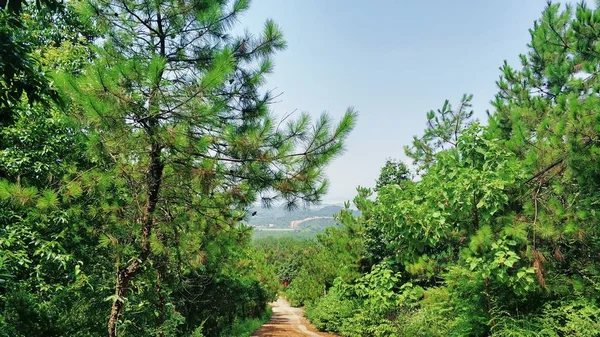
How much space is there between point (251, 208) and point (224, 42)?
2.48m

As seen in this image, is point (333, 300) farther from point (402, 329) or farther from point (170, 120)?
point (170, 120)

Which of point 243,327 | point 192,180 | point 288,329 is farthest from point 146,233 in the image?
point 243,327

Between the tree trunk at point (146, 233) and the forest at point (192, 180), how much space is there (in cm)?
3

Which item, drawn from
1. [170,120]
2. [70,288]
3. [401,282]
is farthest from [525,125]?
[70,288]

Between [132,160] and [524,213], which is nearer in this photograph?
[132,160]

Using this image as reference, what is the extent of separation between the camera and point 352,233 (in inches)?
600

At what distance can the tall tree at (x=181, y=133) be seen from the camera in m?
4.16

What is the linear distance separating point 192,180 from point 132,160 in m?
0.80

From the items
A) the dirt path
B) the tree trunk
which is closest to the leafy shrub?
the dirt path

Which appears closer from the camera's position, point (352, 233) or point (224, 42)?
point (224, 42)

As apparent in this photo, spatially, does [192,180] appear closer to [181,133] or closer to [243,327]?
[181,133]

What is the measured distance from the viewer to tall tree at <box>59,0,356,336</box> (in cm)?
416

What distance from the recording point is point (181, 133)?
167 inches

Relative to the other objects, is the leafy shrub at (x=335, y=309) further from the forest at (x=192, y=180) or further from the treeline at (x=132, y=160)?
the treeline at (x=132, y=160)
